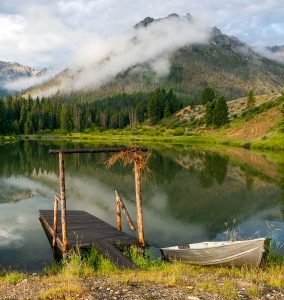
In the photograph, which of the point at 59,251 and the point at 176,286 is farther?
the point at 59,251

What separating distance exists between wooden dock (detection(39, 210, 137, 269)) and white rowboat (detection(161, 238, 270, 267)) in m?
3.01

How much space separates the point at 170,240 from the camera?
2967cm

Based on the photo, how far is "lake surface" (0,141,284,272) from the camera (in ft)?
100

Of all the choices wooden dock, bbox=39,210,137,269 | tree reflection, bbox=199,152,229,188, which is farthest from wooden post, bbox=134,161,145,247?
tree reflection, bbox=199,152,229,188

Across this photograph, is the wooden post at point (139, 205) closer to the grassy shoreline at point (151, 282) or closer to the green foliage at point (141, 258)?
the green foliage at point (141, 258)

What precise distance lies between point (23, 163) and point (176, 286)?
70678 mm

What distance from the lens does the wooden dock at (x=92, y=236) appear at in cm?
2263

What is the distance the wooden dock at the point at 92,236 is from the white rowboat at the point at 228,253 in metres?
3.01

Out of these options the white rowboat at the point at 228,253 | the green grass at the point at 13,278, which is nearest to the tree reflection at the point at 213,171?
the white rowboat at the point at 228,253

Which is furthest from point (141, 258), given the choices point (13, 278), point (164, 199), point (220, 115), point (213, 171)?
point (220, 115)

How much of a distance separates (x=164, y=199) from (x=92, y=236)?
63.4 feet

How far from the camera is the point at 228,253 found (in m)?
19.6

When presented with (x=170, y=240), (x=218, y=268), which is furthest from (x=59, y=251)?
(x=218, y=268)

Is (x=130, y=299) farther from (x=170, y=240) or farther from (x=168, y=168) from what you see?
(x=168, y=168)
